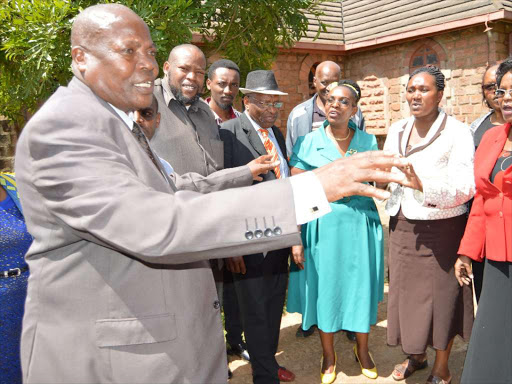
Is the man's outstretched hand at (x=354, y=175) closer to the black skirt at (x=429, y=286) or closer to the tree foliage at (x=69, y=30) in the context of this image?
the black skirt at (x=429, y=286)

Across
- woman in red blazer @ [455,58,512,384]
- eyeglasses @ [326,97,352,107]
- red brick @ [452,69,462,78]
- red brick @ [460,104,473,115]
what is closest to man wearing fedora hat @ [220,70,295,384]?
eyeglasses @ [326,97,352,107]

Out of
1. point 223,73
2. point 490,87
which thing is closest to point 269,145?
point 223,73

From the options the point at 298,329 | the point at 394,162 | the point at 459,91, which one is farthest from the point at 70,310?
the point at 459,91

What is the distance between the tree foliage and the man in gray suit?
3676 millimetres

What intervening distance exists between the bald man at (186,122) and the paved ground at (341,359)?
2123mm

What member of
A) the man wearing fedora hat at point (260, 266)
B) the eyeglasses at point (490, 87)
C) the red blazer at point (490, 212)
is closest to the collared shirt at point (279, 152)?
the man wearing fedora hat at point (260, 266)

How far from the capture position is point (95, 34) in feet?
5.16

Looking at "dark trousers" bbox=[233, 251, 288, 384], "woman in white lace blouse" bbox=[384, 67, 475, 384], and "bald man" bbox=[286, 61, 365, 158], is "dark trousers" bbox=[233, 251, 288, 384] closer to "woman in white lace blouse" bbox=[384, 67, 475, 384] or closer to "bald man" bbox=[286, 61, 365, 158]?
"woman in white lace blouse" bbox=[384, 67, 475, 384]

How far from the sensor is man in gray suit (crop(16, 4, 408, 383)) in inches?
49.1

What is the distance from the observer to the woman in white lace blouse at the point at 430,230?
345 cm

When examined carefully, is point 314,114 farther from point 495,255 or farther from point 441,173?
point 495,255

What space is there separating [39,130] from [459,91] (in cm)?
1212

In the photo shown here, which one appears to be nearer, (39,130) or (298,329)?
(39,130)

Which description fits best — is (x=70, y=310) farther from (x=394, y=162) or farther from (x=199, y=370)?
(x=394, y=162)
